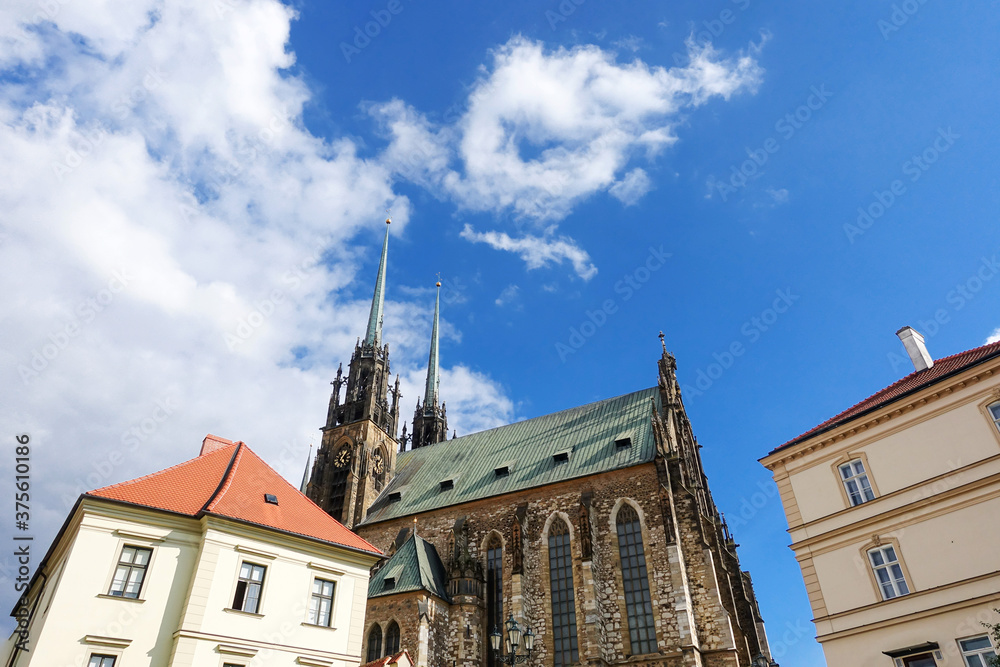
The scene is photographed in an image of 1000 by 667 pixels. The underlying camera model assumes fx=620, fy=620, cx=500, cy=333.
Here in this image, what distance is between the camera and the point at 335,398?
41.6 m

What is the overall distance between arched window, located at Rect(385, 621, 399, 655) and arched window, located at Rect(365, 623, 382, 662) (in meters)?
0.31

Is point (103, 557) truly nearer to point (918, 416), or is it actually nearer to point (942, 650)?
point (942, 650)

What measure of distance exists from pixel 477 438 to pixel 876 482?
23795mm

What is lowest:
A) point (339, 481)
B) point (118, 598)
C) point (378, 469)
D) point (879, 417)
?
point (118, 598)

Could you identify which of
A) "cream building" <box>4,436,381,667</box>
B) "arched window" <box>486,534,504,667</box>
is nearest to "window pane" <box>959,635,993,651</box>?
Answer: "cream building" <box>4,436,381,667</box>

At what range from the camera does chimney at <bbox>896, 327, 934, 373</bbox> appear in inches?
751

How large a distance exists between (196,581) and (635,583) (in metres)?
16.7

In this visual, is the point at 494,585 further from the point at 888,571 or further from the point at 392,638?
the point at 888,571

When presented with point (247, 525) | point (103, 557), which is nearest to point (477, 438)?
point (247, 525)

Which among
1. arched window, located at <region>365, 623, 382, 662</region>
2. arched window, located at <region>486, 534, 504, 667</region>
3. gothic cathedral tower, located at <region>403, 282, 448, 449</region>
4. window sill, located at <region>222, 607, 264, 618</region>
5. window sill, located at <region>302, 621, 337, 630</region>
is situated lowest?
window sill, located at <region>302, 621, 337, 630</region>

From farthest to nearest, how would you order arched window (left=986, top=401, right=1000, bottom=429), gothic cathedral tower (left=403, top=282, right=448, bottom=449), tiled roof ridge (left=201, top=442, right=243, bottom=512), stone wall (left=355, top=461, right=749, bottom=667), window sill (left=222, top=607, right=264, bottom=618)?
gothic cathedral tower (left=403, top=282, right=448, bottom=449) < stone wall (left=355, top=461, right=749, bottom=667) < tiled roof ridge (left=201, top=442, right=243, bottom=512) < window sill (left=222, top=607, right=264, bottom=618) < arched window (left=986, top=401, right=1000, bottom=429)

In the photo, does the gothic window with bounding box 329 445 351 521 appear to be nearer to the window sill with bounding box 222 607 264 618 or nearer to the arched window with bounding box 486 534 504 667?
the arched window with bounding box 486 534 504 667

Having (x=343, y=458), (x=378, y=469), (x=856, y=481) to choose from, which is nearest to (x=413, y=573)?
(x=378, y=469)

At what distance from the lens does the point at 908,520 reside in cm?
1588
